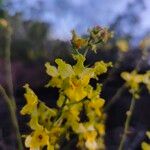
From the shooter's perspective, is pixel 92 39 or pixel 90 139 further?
pixel 90 139

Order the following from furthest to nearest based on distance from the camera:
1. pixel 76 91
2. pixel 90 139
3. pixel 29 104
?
pixel 90 139
pixel 29 104
pixel 76 91

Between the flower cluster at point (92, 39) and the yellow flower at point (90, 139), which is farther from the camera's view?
the yellow flower at point (90, 139)

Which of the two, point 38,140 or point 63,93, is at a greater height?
point 63,93

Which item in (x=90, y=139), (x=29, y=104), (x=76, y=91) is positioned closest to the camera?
(x=76, y=91)

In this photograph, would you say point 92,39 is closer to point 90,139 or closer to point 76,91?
point 76,91

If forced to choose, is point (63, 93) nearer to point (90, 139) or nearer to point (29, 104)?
point (29, 104)

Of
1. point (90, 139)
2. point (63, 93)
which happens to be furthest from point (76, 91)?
point (90, 139)

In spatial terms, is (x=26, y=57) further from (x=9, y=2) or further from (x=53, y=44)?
(x=9, y=2)

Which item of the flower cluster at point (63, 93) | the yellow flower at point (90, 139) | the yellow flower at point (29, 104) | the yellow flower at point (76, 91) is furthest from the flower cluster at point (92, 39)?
the yellow flower at point (90, 139)

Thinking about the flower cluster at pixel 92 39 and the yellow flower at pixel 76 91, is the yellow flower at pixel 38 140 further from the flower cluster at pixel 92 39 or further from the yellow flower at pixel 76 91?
the flower cluster at pixel 92 39

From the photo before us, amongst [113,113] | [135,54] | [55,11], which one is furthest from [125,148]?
[55,11]

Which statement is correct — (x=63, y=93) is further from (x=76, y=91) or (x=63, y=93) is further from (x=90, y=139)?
(x=90, y=139)
